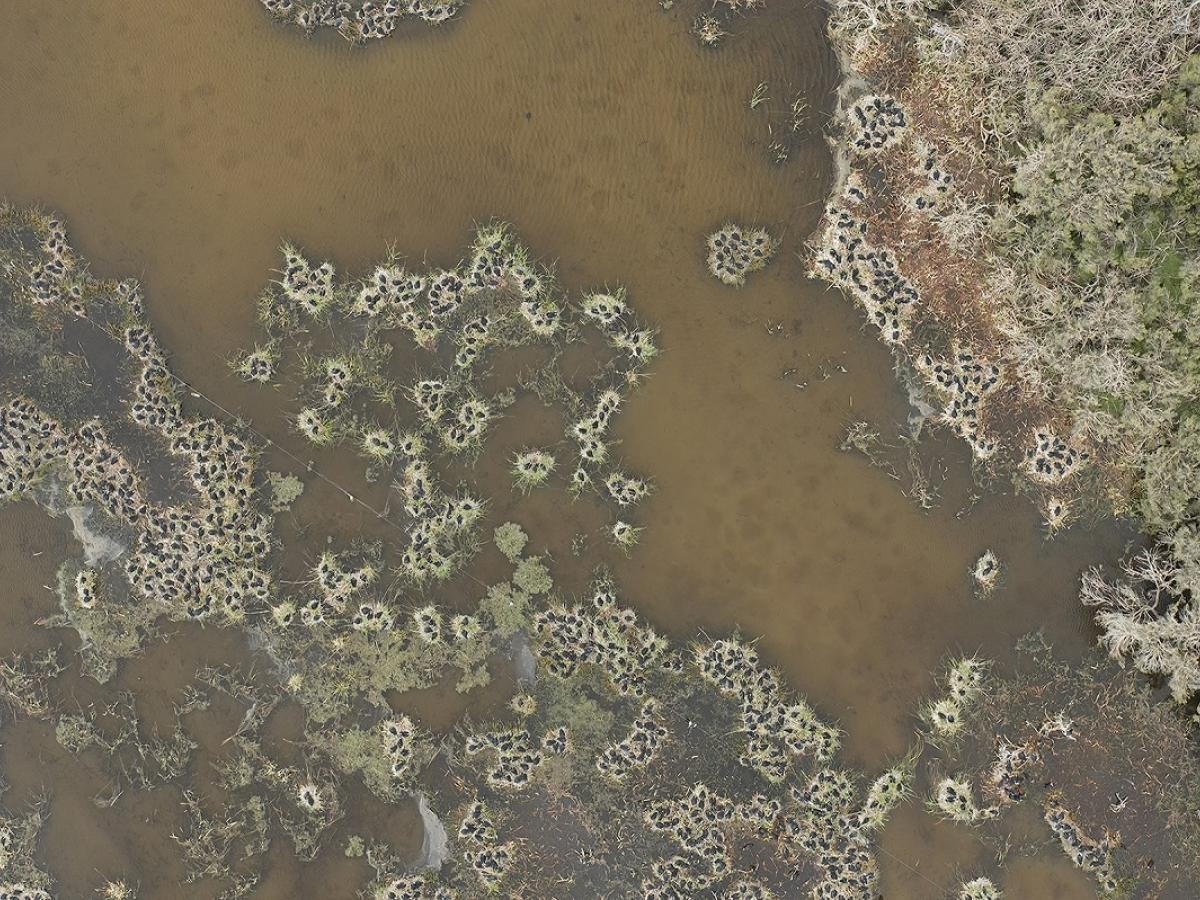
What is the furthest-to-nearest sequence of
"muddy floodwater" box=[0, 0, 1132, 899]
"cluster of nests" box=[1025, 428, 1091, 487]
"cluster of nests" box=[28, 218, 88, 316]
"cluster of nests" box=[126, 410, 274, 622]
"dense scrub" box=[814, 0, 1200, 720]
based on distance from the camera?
"cluster of nests" box=[28, 218, 88, 316] < "cluster of nests" box=[126, 410, 274, 622] < "muddy floodwater" box=[0, 0, 1132, 899] < "cluster of nests" box=[1025, 428, 1091, 487] < "dense scrub" box=[814, 0, 1200, 720]

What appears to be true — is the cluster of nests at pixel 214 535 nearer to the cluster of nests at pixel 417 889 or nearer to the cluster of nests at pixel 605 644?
the cluster of nests at pixel 605 644

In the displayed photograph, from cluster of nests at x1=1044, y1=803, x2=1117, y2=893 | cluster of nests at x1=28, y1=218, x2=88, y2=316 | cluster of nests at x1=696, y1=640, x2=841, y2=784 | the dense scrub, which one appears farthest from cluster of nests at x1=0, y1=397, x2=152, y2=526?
cluster of nests at x1=1044, y1=803, x2=1117, y2=893

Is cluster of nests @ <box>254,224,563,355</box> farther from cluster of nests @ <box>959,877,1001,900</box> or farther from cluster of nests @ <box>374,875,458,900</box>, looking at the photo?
cluster of nests @ <box>959,877,1001,900</box>

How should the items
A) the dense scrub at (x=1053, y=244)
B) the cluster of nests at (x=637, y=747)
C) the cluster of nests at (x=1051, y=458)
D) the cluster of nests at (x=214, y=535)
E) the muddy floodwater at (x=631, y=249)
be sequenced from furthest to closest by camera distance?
the cluster of nests at (x=214, y=535) → the cluster of nests at (x=637, y=747) → the muddy floodwater at (x=631, y=249) → the cluster of nests at (x=1051, y=458) → the dense scrub at (x=1053, y=244)

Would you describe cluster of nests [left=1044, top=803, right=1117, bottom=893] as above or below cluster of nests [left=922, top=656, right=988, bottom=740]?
below

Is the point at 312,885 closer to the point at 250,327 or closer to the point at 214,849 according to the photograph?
the point at 214,849

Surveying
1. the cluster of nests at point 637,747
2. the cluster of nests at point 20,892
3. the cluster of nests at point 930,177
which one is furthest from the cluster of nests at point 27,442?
the cluster of nests at point 930,177

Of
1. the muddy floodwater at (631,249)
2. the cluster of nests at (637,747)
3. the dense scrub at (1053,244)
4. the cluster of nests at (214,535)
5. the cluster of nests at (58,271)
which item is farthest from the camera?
the cluster of nests at (58,271)
